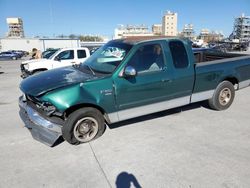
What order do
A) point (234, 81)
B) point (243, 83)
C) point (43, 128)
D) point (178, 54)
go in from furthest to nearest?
point (243, 83) → point (234, 81) → point (178, 54) → point (43, 128)

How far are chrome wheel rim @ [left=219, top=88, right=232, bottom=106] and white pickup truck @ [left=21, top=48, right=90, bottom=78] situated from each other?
6389mm

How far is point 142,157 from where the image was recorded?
10.7 ft

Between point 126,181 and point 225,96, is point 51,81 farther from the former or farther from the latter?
point 225,96

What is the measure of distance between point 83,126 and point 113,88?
881 mm

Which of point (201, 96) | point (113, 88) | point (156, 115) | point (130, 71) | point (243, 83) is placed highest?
point (130, 71)

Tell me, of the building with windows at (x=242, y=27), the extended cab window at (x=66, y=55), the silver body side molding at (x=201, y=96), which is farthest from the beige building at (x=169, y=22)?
the silver body side molding at (x=201, y=96)

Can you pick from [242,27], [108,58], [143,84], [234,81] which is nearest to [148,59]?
[143,84]

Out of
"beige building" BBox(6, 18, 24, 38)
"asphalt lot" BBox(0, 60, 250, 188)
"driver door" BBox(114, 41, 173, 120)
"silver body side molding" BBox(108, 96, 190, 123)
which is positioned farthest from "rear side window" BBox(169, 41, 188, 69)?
"beige building" BBox(6, 18, 24, 38)

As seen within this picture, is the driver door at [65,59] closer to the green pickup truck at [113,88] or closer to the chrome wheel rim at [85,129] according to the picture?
the green pickup truck at [113,88]

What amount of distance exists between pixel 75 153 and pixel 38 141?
84 cm

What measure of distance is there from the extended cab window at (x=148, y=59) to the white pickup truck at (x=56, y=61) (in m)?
6.07

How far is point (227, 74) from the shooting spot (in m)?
5.09

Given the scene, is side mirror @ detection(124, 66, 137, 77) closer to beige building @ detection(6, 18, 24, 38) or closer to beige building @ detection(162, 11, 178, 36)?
beige building @ detection(162, 11, 178, 36)

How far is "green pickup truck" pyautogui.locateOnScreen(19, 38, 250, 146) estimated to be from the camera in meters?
3.41
